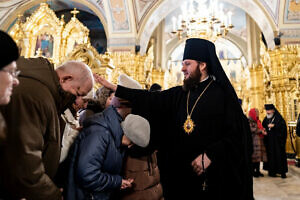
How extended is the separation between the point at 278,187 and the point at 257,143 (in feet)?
3.81

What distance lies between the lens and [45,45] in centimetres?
1039

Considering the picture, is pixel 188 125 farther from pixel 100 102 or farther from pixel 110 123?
pixel 100 102

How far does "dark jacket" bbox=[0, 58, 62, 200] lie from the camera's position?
98 cm

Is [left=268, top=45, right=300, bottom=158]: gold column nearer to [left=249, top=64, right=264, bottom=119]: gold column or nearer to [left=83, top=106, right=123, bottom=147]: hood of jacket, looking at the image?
[left=249, top=64, right=264, bottom=119]: gold column

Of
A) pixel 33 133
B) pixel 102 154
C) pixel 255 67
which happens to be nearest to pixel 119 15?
pixel 255 67

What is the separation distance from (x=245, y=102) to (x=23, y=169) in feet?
51.1

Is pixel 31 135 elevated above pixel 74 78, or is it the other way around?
pixel 74 78

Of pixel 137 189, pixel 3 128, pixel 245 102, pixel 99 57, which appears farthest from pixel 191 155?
pixel 245 102

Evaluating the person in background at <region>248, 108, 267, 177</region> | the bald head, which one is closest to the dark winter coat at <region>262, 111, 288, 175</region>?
the person in background at <region>248, 108, 267, 177</region>

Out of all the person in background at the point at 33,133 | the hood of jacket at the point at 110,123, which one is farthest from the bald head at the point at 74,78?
the hood of jacket at the point at 110,123

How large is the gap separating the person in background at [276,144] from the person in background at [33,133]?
18.2 feet

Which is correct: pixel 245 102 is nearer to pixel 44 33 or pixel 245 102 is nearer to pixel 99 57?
pixel 99 57

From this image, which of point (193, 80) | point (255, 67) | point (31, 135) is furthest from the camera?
point (255, 67)

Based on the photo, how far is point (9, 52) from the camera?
82 cm
